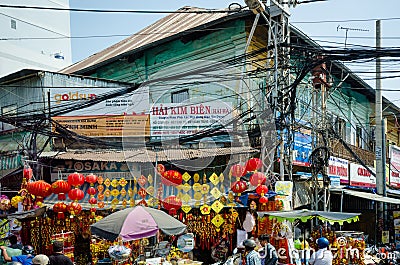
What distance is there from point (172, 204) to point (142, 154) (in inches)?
130

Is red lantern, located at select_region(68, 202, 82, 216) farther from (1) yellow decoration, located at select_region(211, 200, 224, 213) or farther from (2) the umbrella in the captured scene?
(1) yellow decoration, located at select_region(211, 200, 224, 213)

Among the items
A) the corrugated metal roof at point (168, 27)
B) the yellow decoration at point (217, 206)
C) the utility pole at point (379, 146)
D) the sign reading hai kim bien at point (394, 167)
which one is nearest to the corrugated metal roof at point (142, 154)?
the yellow decoration at point (217, 206)

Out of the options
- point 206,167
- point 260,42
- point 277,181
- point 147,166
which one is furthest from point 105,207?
point 260,42

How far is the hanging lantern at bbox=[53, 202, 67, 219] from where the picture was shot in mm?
12320

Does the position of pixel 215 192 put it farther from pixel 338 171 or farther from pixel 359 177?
pixel 359 177

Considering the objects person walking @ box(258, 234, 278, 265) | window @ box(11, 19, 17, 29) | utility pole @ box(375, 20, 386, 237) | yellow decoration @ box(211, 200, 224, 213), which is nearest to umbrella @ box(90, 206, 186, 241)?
person walking @ box(258, 234, 278, 265)

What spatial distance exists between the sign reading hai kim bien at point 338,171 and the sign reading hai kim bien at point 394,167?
465cm

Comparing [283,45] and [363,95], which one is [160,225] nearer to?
[283,45]

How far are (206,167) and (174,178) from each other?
249cm

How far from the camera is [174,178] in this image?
38.5 feet

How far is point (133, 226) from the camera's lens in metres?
8.82

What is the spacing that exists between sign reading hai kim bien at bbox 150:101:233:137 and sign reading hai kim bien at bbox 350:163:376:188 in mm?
6360

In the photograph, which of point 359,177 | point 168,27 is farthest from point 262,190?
point 168,27

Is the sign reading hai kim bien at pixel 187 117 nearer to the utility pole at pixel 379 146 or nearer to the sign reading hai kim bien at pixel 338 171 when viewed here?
the sign reading hai kim bien at pixel 338 171
